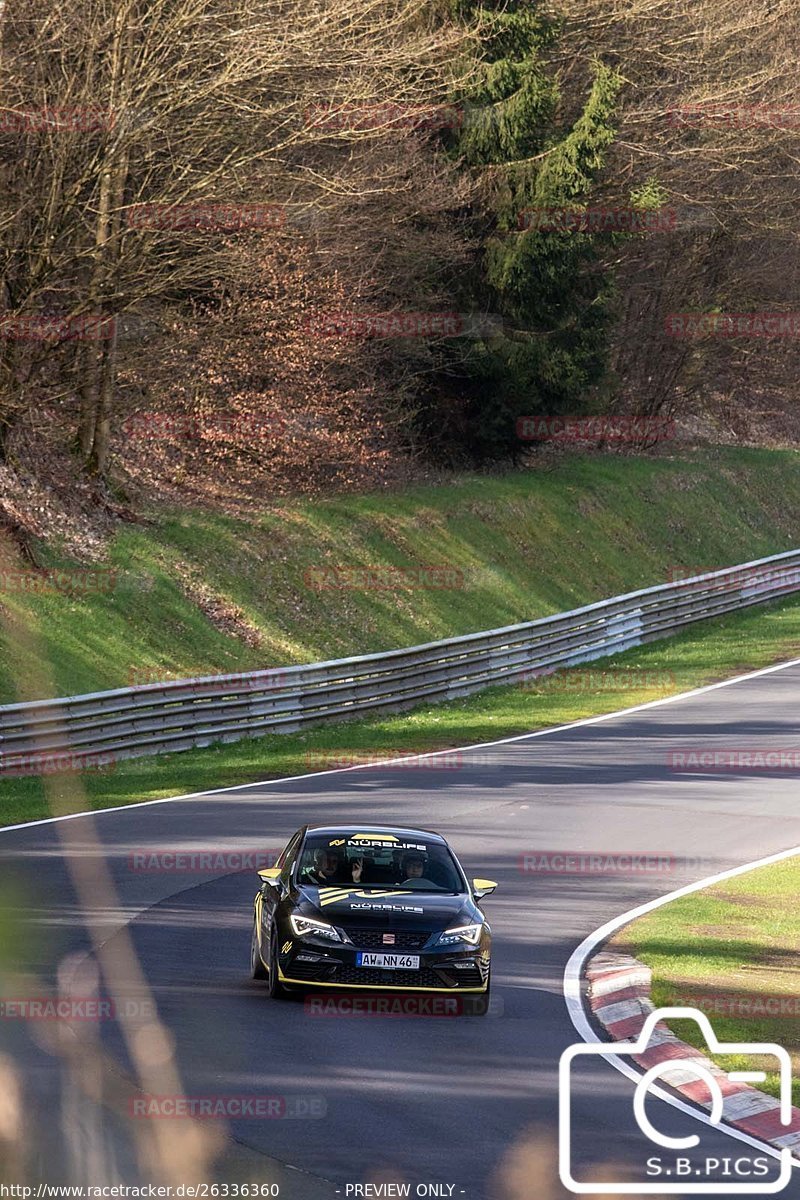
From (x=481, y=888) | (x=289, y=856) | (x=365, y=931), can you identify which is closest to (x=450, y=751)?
(x=289, y=856)

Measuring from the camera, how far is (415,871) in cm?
1368

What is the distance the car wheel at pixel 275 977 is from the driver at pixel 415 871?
1.24 m

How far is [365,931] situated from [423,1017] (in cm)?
75

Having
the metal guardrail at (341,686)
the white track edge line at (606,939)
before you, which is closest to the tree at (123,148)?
the metal guardrail at (341,686)

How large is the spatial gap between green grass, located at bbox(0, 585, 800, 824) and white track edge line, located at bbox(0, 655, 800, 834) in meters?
0.29

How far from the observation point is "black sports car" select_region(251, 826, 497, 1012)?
12508mm

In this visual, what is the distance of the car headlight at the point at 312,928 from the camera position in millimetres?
12547

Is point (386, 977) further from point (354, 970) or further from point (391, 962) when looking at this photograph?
point (354, 970)

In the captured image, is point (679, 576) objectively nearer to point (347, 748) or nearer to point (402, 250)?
point (402, 250)

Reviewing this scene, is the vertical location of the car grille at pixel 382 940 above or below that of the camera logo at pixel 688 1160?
below

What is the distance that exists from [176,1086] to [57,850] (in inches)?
384

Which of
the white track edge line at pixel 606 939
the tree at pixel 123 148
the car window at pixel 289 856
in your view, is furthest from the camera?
the tree at pixel 123 148

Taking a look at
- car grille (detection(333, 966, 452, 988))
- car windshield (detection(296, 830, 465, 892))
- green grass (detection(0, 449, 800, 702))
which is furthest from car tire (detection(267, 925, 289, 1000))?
green grass (detection(0, 449, 800, 702))

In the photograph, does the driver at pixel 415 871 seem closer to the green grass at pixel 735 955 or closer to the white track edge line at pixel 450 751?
the green grass at pixel 735 955
